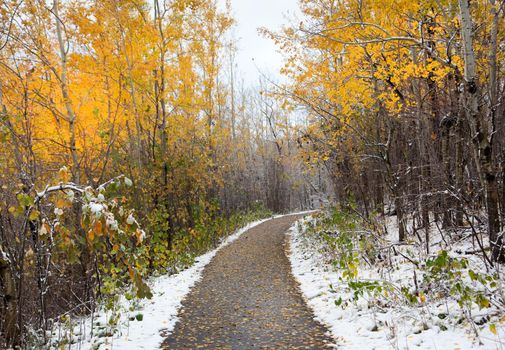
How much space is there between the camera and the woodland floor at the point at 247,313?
477cm

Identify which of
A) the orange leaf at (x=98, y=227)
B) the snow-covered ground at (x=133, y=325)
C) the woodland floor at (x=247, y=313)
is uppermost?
the orange leaf at (x=98, y=227)

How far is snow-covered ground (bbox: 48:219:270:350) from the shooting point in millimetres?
4727

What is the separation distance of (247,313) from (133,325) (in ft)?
5.88

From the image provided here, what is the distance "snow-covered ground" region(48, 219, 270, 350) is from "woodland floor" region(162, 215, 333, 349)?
21cm

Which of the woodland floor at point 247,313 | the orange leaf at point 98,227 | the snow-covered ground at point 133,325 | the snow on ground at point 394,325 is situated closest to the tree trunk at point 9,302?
the snow-covered ground at point 133,325

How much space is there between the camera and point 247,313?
19.5ft

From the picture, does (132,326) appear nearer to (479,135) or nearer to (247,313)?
(247,313)

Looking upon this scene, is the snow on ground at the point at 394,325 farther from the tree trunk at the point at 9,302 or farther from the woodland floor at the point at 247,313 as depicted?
the tree trunk at the point at 9,302

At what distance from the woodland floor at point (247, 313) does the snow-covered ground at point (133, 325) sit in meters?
0.21

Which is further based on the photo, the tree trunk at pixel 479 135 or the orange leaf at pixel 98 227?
the tree trunk at pixel 479 135

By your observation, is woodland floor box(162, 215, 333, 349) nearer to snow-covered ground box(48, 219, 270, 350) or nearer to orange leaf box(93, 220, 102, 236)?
snow-covered ground box(48, 219, 270, 350)

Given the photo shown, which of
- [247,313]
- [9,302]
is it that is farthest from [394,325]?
[9,302]

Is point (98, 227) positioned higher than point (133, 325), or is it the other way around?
point (98, 227)

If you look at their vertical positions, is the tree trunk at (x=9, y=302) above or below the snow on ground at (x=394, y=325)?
above
